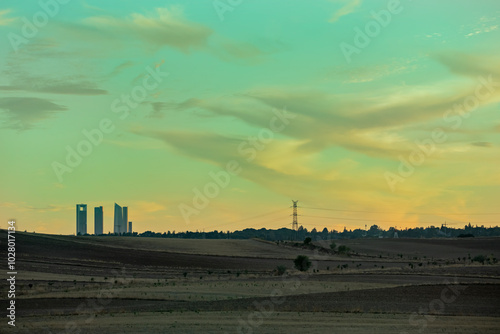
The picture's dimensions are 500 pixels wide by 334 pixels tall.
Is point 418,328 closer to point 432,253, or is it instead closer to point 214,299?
point 214,299

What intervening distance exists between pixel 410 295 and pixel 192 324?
28755 mm

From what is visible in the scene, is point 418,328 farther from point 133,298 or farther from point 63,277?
point 63,277

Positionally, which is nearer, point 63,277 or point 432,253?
point 63,277

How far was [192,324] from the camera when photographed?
40500mm

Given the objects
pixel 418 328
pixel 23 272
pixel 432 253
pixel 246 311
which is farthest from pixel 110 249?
pixel 418 328

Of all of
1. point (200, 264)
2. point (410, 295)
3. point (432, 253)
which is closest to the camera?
point (410, 295)

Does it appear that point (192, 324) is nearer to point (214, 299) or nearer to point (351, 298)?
point (214, 299)

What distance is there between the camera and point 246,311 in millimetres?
48438

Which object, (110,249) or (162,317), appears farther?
(110,249)

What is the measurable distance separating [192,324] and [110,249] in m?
108

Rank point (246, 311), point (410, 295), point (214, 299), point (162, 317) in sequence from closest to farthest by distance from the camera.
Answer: point (162, 317) < point (246, 311) < point (214, 299) < point (410, 295)

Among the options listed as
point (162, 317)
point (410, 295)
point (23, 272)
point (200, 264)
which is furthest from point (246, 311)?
point (200, 264)

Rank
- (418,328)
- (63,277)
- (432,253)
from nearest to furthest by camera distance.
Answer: (418,328), (63,277), (432,253)

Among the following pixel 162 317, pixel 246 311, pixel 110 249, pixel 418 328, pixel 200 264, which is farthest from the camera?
pixel 110 249
